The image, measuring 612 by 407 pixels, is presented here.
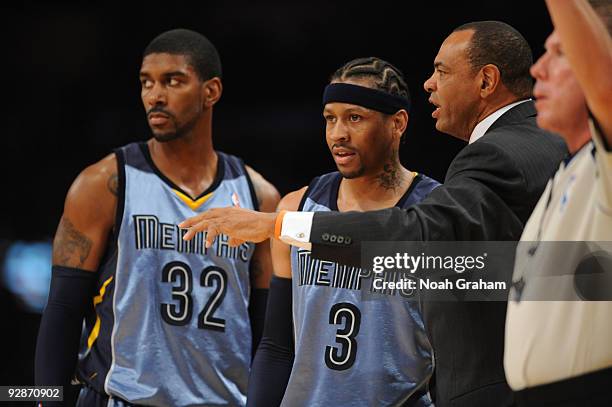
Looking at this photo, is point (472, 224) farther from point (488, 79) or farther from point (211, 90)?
point (211, 90)

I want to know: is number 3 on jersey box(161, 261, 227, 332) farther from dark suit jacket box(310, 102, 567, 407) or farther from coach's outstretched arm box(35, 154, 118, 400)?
dark suit jacket box(310, 102, 567, 407)

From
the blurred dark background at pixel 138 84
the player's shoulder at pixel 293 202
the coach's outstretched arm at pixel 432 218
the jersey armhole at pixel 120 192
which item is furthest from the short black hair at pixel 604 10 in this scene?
the blurred dark background at pixel 138 84

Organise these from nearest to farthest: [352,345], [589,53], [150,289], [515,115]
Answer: [589,53] < [515,115] < [352,345] < [150,289]

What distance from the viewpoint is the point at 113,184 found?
12.8 ft

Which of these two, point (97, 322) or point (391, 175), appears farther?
point (97, 322)

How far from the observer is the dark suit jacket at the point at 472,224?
7.91ft

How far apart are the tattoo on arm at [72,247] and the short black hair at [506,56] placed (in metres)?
1.80

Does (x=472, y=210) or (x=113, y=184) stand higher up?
(x=472, y=210)

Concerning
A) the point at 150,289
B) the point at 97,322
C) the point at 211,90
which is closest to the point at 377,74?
the point at 211,90

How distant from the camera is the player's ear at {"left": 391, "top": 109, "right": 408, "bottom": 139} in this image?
11.4ft

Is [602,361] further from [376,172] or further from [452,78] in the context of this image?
[376,172]

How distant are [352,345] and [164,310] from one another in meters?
0.95

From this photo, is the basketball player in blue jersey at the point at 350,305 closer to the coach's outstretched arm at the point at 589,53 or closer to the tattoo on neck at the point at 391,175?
the tattoo on neck at the point at 391,175

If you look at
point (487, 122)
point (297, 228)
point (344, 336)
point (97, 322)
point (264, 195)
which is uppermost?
point (487, 122)
